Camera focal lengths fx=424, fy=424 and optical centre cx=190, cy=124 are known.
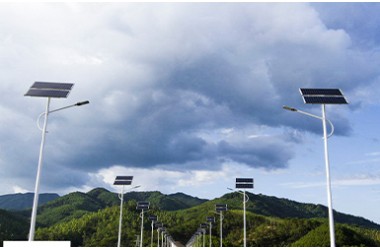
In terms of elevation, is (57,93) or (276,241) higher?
(57,93)

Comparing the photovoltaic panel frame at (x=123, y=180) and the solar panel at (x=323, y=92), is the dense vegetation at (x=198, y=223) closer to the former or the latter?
the photovoltaic panel frame at (x=123, y=180)

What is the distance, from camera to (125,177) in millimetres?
31359

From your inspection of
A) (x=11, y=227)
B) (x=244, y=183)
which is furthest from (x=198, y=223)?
(x=244, y=183)

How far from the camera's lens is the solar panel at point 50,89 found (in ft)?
58.4

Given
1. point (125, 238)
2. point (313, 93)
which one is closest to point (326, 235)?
point (125, 238)

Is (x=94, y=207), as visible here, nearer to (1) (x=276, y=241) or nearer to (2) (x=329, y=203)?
(1) (x=276, y=241)

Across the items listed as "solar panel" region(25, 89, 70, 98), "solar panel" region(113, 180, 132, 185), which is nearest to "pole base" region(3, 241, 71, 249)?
"solar panel" region(25, 89, 70, 98)

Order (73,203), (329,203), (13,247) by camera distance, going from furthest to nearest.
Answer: (73,203) < (329,203) < (13,247)

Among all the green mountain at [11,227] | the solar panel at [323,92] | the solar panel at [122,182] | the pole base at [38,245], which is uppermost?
the solar panel at [323,92]

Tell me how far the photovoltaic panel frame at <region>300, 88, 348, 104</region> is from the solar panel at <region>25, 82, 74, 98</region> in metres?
10.2

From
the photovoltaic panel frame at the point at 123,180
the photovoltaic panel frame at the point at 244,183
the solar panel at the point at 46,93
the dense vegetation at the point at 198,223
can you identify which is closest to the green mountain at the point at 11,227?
the dense vegetation at the point at 198,223

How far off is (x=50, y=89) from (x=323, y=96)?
37.7 ft

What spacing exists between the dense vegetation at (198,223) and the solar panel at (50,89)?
3521cm

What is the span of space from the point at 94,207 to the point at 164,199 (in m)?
30.3
